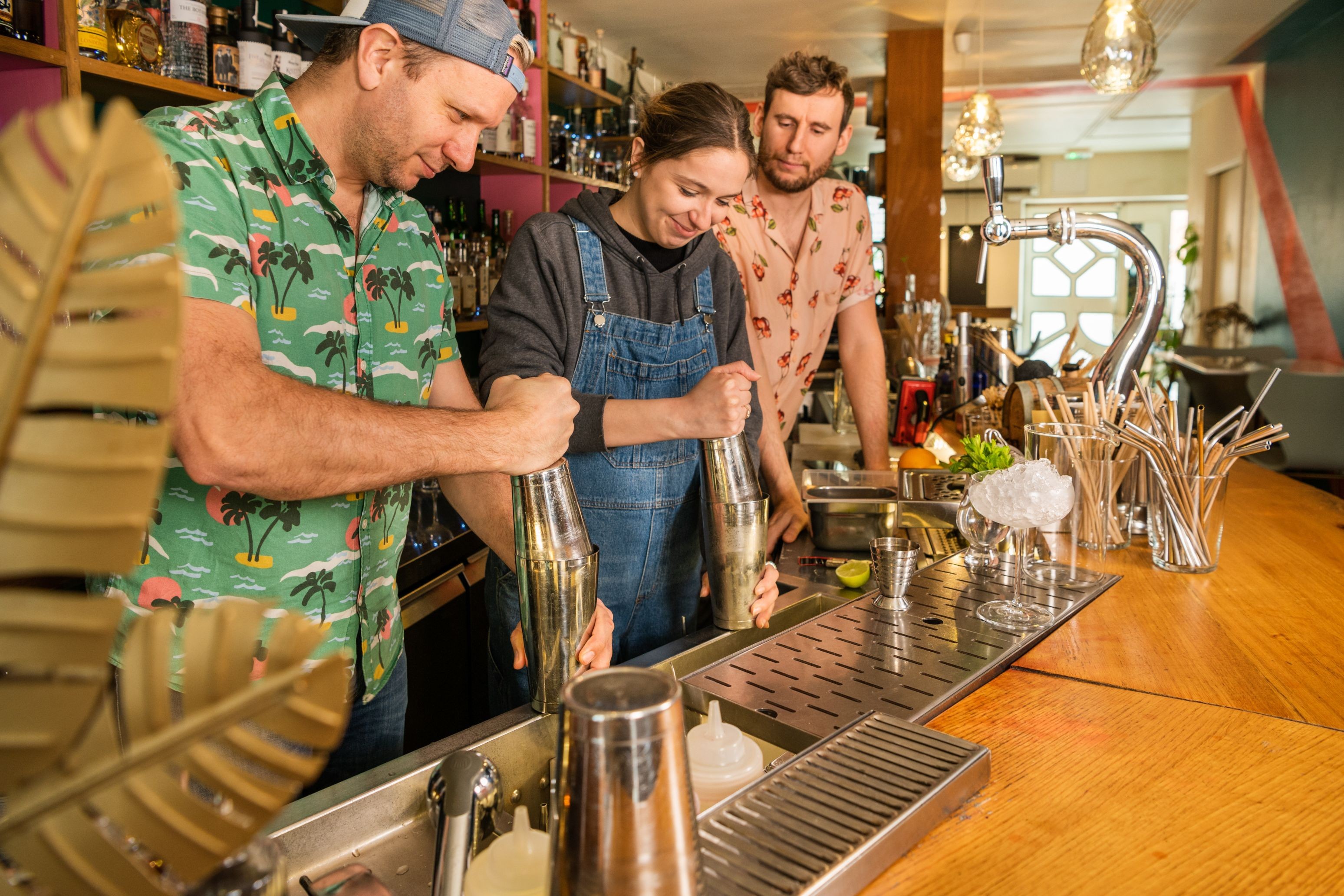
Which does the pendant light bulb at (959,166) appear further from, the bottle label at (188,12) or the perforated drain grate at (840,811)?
the perforated drain grate at (840,811)

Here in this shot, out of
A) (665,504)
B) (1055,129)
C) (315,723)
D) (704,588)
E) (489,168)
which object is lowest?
(704,588)

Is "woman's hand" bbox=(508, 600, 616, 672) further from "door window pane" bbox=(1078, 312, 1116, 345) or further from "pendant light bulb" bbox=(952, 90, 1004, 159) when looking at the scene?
"door window pane" bbox=(1078, 312, 1116, 345)

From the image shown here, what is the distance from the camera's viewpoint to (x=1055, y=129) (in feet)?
38.7

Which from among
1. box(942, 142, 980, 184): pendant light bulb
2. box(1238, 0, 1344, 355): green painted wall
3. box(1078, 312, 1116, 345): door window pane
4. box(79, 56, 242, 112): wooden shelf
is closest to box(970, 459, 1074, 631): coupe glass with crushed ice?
box(79, 56, 242, 112): wooden shelf

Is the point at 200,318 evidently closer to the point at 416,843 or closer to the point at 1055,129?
the point at 416,843

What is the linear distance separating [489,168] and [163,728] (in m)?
3.79

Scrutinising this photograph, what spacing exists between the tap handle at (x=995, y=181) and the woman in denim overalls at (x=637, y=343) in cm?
45

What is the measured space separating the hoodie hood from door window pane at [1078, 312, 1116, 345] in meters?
15.6

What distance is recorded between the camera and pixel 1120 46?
332cm

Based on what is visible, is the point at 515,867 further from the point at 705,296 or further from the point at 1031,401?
the point at 1031,401


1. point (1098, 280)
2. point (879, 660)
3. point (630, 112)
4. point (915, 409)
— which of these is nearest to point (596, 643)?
point (879, 660)

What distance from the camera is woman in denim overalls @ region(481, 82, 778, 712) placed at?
1638mm

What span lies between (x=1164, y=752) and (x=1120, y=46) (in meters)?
3.11

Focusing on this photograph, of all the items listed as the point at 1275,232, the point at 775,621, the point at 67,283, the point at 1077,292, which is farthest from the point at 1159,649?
the point at 1077,292
